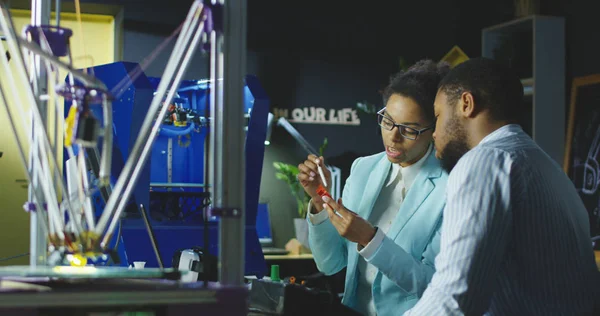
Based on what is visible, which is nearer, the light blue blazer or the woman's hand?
the light blue blazer

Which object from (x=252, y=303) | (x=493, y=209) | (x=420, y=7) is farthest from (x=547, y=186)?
(x=420, y=7)

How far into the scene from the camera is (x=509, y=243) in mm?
1524

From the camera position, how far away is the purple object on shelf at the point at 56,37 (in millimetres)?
1312

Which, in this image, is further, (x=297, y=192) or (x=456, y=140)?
(x=297, y=192)

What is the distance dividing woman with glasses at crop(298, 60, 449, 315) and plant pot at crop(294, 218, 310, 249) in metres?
2.57

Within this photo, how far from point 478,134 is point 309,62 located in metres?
3.81

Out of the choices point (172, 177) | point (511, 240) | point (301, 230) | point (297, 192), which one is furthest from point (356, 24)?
point (511, 240)

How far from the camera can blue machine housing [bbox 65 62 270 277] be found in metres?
2.11

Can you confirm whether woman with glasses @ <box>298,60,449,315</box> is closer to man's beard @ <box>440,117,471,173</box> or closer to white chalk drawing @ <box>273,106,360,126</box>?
man's beard @ <box>440,117,471,173</box>

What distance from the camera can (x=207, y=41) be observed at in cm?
130

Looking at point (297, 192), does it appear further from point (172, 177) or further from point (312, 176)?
point (312, 176)

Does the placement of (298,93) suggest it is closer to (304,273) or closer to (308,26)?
(308,26)

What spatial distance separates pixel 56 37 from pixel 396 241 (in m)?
1.11

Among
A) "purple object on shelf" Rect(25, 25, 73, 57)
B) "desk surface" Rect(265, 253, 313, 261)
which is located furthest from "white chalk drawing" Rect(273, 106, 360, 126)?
"purple object on shelf" Rect(25, 25, 73, 57)
